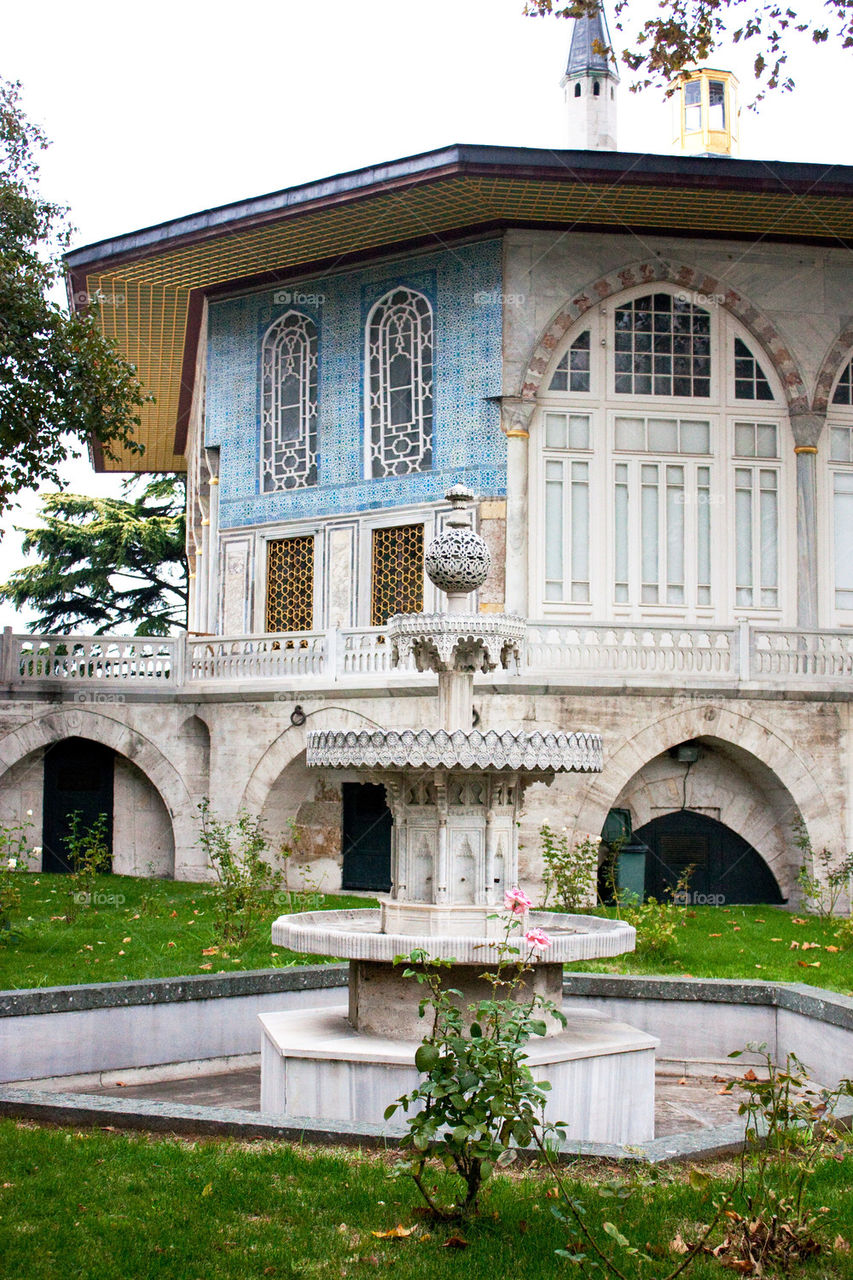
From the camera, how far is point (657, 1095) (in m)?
8.41

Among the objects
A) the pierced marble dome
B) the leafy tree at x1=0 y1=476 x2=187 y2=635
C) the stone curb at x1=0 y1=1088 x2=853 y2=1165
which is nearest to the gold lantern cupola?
the leafy tree at x1=0 y1=476 x2=187 y2=635

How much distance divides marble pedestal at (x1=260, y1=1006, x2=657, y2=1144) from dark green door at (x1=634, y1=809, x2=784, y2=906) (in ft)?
31.7

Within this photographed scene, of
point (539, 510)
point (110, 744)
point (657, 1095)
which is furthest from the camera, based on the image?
point (110, 744)

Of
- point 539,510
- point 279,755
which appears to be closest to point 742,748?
point 539,510

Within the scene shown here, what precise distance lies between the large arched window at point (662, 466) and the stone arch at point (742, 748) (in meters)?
2.22

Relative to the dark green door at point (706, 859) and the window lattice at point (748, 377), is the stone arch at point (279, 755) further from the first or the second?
the window lattice at point (748, 377)

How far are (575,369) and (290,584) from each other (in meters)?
5.06

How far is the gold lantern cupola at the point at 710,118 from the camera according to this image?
35.8 metres

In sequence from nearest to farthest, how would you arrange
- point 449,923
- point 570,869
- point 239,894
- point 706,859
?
1. point 449,923
2. point 239,894
3. point 570,869
4. point 706,859

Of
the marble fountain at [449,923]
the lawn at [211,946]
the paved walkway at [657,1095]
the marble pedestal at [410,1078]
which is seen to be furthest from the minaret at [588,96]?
the marble pedestal at [410,1078]

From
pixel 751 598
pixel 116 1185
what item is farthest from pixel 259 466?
pixel 116 1185

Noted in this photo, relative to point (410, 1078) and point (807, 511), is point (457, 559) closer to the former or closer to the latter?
point (410, 1078)

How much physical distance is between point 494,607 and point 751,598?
141 inches

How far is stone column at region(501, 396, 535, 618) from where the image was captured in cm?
1752
